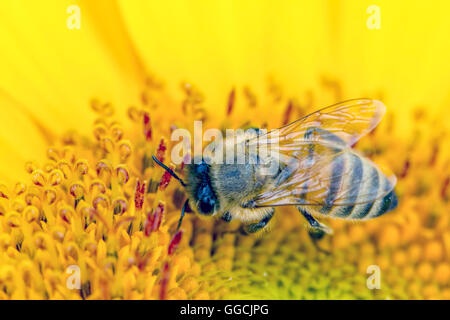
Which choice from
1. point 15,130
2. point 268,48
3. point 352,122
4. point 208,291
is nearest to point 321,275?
point 208,291

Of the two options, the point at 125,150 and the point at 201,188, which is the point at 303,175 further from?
the point at 125,150

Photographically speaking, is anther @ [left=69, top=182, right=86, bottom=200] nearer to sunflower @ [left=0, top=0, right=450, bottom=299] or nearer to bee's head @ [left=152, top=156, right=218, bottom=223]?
sunflower @ [left=0, top=0, right=450, bottom=299]

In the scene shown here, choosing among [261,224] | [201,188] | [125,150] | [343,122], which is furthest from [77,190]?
[343,122]

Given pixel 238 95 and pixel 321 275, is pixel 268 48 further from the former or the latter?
pixel 321 275

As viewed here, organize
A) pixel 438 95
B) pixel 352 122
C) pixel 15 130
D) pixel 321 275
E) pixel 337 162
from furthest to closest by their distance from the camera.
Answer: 1. pixel 438 95
2. pixel 15 130
3. pixel 321 275
4. pixel 352 122
5. pixel 337 162

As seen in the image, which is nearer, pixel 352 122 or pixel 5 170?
pixel 352 122

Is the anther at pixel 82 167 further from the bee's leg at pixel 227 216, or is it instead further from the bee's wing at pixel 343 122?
the bee's wing at pixel 343 122
